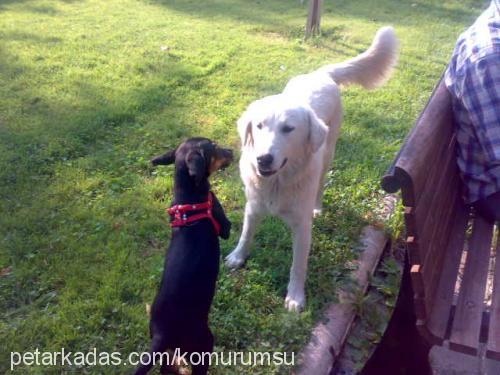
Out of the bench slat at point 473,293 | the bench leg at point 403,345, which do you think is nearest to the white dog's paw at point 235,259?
the bench leg at point 403,345

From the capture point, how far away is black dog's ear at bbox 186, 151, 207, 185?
2.58 metres

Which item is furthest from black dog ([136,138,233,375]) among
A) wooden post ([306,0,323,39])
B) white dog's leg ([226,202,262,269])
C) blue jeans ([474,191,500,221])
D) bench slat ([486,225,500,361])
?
wooden post ([306,0,323,39])

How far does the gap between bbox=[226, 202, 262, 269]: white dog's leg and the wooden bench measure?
122cm

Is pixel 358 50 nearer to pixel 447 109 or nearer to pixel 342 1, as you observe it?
pixel 342 1

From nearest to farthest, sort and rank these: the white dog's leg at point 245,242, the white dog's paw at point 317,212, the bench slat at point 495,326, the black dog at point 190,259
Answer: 1. the bench slat at point 495,326
2. the black dog at point 190,259
3. the white dog's leg at point 245,242
4. the white dog's paw at point 317,212

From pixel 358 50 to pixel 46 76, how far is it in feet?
14.5

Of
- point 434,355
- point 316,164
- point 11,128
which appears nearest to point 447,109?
point 316,164

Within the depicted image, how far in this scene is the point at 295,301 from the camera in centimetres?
304

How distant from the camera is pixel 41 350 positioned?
8.80ft

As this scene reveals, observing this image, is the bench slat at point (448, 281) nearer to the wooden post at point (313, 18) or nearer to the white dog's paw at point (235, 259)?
the white dog's paw at point (235, 259)

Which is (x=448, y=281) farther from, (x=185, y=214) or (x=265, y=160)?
(x=185, y=214)

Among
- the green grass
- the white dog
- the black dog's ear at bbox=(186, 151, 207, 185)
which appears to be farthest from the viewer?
the green grass

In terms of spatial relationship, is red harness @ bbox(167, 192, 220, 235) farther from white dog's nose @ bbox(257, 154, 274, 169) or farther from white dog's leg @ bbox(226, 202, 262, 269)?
white dog's leg @ bbox(226, 202, 262, 269)

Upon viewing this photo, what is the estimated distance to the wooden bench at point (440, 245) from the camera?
195 centimetres
